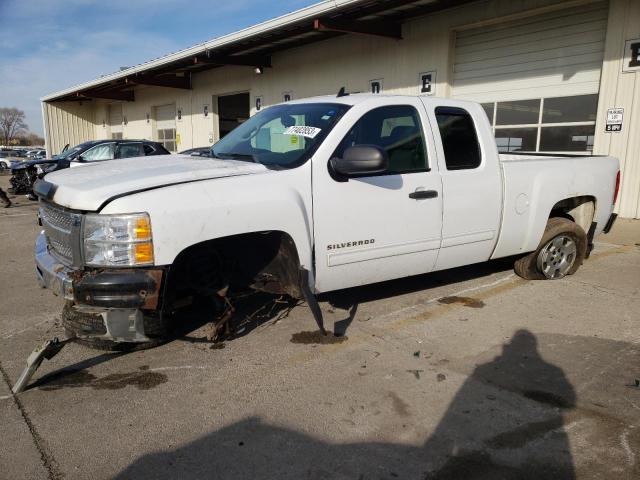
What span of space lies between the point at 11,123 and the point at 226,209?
431 ft

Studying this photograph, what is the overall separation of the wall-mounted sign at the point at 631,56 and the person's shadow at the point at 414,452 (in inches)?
337

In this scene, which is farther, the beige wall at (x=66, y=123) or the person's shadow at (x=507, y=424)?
the beige wall at (x=66, y=123)

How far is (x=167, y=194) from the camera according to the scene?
10.5 feet

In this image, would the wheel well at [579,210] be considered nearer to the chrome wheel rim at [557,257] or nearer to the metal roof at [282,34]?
the chrome wheel rim at [557,257]

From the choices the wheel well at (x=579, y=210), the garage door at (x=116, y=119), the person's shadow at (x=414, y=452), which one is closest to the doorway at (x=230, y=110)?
the garage door at (x=116, y=119)

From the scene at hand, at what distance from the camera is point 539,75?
35.9ft

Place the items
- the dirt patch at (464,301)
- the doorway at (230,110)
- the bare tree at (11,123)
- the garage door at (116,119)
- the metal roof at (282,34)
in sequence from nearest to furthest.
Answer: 1. the dirt patch at (464,301)
2. the metal roof at (282,34)
3. the doorway at (230,110)
4. the garage door at (116,119)
5. the bare tree at (11,123)

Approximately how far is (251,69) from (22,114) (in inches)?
4665

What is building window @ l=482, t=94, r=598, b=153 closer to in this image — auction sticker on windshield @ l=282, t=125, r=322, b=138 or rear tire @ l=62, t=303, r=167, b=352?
auction sticker on windshield @ l=282, t=125, r=322, b=138

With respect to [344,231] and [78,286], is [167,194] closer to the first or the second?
[78,286]

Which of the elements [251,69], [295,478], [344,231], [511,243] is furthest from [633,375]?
[251,69]

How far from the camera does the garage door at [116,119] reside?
31.8 metres

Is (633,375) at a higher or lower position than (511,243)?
lower

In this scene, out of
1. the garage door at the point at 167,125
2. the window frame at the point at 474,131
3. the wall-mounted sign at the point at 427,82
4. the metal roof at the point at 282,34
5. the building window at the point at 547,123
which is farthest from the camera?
the garage door at the point at 167,125
